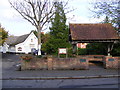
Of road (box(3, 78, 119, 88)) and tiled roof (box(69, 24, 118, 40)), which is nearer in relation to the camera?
road (box(3, 78, 119, 88))

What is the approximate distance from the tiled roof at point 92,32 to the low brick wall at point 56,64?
6.09m

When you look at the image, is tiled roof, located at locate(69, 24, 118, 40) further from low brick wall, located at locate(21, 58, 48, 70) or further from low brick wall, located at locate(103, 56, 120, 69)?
low brick wall, located at locate(21, 58, 48, 70)

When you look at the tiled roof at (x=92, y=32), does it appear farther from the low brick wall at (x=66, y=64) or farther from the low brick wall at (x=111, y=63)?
the low brick wall at (x=66, y=64)

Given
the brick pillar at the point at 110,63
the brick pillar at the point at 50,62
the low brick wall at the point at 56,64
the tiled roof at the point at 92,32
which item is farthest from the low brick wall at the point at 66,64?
the tiled roof at the point at 92,32

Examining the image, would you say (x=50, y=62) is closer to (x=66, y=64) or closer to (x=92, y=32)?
(x=66, y=64)

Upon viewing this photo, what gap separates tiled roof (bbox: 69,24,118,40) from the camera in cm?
2101

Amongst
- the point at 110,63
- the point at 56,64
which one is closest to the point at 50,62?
the point at 56,64

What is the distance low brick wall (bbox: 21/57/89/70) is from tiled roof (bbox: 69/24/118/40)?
609 centimetres

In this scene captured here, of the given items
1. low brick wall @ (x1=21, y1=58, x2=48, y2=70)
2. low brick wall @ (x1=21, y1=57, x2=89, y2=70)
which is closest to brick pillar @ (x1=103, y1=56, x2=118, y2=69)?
low brick wall @ (x1=21, y1=57, x2=89, y2=70)

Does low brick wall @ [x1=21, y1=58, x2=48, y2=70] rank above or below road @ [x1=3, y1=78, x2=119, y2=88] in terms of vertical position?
above

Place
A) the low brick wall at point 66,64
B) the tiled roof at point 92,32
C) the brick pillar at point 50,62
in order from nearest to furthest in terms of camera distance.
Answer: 1. the brick pillar at point 50,62
2. the low brick wall at point 66,64
3. the tiled roof at point 92,32

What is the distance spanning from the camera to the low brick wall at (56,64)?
574 inches

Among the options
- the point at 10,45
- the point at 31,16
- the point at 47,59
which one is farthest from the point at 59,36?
the point at 10,45

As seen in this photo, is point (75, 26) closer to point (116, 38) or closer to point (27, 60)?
point (116, 38)
